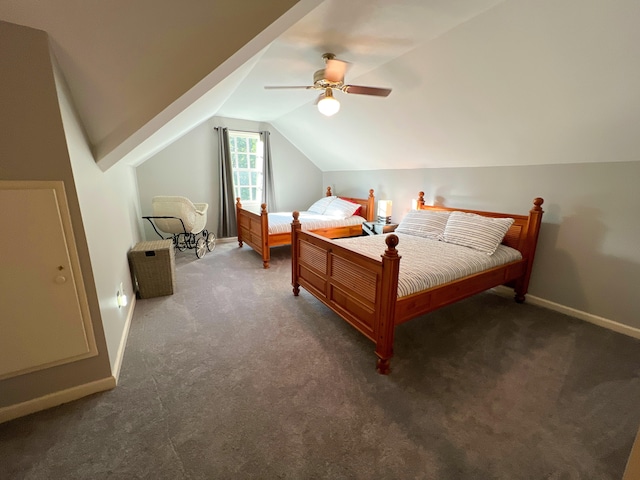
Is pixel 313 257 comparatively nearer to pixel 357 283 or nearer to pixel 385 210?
pixel 357 283

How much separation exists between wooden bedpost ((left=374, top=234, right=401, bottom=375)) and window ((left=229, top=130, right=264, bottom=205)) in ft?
14.4

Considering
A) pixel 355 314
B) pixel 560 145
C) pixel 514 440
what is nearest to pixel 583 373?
pixel 514 440

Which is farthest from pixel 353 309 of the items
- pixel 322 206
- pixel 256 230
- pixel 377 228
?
pixel 322 206

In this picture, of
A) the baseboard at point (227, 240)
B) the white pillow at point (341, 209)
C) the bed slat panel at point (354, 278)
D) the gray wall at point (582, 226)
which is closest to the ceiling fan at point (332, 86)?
the bed slat panel at point (354, 278)

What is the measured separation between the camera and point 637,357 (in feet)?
6.88

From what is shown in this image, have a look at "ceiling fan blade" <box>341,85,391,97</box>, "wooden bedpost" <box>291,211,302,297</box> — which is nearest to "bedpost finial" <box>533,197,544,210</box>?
"ceiling fan blade" <box>341,85,391,97</box>

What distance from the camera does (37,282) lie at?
4.83 ft

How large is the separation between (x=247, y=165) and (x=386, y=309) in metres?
4.62

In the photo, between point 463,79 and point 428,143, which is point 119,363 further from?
point 428,143

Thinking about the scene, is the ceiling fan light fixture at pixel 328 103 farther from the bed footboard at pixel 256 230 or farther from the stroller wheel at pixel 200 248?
the stroller wheel at pixel 200 248

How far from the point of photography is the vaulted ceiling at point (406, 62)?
1283 millimetres

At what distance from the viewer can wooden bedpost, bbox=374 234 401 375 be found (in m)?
1.77

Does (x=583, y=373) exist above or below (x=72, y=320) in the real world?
below

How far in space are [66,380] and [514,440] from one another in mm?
2548
